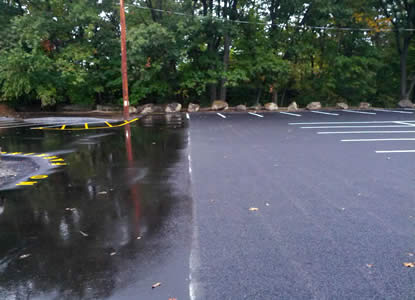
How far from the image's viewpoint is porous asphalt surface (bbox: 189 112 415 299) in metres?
3.11

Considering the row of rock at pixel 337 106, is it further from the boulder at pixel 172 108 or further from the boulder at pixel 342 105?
the boulder at pixel 172 108

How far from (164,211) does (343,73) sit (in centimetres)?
2652

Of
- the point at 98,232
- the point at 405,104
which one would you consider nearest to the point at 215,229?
the point at 98,232

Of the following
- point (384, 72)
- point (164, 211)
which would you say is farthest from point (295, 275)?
point (384, 72)

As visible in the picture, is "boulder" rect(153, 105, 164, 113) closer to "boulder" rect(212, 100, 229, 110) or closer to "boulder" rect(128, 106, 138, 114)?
"boulder" rect(128, 106, 138, 114)

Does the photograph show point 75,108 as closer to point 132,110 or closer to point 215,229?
point 132,110

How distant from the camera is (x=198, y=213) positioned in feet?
16.2

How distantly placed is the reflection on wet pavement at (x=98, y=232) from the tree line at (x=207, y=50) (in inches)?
657

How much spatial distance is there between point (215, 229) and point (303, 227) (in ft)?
3.70

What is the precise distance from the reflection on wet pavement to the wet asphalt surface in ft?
0.05

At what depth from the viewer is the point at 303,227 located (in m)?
4.36

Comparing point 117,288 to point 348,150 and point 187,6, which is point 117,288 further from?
point 187,6

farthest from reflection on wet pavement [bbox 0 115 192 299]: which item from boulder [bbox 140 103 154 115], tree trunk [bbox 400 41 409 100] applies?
tree trunk [bbox 400 41 409 100]

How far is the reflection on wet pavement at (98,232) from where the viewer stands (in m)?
3.17
